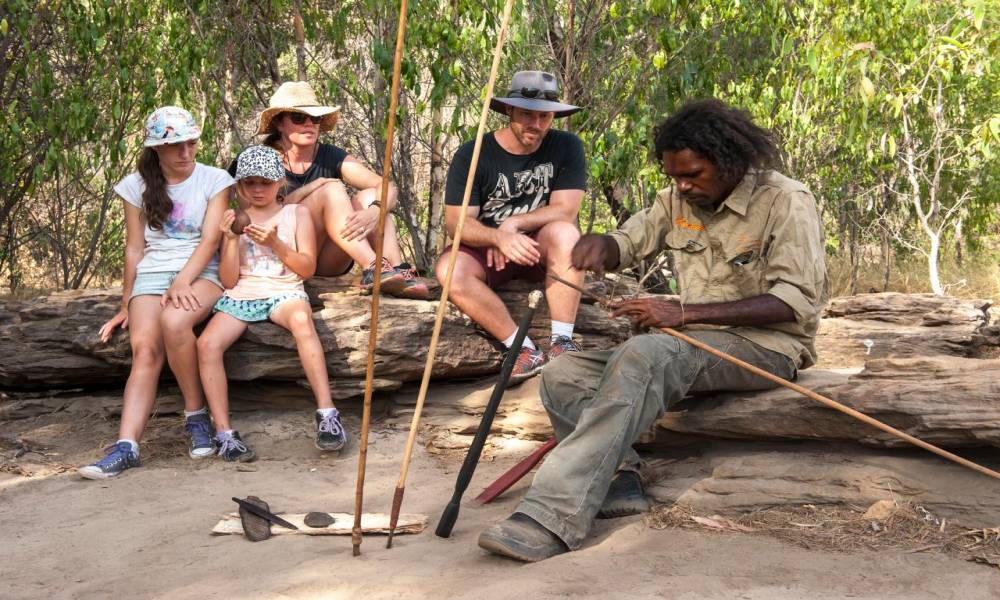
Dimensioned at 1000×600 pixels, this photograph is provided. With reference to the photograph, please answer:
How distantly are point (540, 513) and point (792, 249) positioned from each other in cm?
137

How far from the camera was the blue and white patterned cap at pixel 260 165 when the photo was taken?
4871 millimetres

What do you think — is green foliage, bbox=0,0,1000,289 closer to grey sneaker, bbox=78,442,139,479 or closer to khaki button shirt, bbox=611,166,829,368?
khaki button shirt, bbox=611,166,829,368

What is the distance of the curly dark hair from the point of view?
377cm

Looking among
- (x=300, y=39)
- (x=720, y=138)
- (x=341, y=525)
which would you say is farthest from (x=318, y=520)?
(x=300, y=39)

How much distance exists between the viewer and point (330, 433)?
4.66 m

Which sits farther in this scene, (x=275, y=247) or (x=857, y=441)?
(x=275, y=247)

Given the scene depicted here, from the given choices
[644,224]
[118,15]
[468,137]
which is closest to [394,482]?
[644,224]

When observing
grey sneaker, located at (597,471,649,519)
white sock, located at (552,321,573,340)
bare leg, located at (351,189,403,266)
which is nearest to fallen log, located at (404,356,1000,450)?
grey sneaker, located at (597,471,649,519)

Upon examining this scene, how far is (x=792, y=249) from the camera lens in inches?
147

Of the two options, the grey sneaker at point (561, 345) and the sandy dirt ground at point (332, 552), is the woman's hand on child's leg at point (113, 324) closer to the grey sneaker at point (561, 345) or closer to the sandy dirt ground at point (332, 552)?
the sandy dirt ground at point (332, 552)

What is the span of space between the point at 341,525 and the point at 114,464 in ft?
4.32

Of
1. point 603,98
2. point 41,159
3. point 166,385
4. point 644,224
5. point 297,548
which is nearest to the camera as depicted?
point 297,548

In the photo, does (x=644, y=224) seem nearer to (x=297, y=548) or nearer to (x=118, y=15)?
(x=297, y=548)

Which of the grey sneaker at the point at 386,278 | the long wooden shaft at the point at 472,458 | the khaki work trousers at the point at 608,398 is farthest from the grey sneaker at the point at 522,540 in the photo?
the grey sneaker at the point at 386,278
